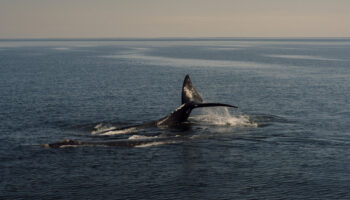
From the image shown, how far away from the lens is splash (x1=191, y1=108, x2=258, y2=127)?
1929 inches

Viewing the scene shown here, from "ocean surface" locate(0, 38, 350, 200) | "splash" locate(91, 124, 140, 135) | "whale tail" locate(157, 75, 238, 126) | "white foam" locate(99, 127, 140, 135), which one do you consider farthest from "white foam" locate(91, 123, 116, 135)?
"whale tail" locate(157, 75, 238, 126)

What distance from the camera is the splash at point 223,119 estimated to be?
49.0 m

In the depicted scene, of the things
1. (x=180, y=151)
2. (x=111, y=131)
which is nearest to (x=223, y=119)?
(x=111, y=131)

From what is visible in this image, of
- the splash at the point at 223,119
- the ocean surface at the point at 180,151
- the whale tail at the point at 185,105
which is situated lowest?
the ocean surface at the point at 180,151

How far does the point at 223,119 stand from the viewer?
5184 cm

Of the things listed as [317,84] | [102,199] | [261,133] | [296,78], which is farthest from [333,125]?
[296,78]

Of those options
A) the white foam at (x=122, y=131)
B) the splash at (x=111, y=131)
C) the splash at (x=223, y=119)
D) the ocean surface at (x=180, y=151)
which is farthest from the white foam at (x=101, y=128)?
the splash at (x=223, y=119)

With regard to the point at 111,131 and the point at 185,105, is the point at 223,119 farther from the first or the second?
the point at 111,131

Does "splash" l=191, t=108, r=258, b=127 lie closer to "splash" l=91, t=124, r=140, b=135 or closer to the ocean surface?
the ocean surface

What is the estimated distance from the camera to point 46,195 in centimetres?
2831

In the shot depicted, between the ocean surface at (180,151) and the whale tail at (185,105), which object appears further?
the whale tail at (185,105)

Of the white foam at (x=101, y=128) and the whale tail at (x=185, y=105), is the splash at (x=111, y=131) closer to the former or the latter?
the white foam at (x=101, y=128)

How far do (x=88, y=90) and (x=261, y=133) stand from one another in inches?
1839

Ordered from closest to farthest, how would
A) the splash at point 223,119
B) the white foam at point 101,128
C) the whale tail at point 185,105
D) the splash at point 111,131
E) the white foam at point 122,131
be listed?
the white foam at point 122,131 < the splash at point 111,131 < the white foam at point 101,128 < the whale tail at point 185,105 < the splash at point 223,119
